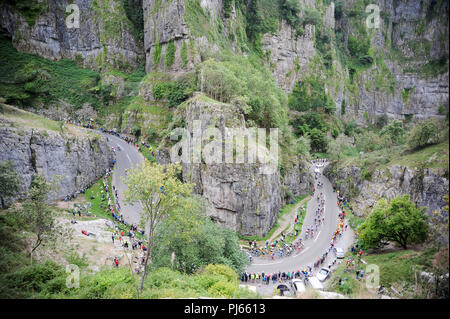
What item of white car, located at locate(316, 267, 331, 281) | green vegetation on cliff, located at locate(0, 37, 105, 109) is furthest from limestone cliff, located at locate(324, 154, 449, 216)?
green vegetation on cliff, located at locate(0, 37, 105, 109)

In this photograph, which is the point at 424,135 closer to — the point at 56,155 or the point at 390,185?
the point at 390,185

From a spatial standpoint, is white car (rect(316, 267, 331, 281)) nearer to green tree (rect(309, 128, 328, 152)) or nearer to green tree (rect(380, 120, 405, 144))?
green tree (rect(380, 120, 405, 144))

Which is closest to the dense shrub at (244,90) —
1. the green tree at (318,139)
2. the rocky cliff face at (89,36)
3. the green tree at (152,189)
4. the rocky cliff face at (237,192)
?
the rocky cliff face at (237,192)

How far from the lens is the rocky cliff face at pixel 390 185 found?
23.3 meters

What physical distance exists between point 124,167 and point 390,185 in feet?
120

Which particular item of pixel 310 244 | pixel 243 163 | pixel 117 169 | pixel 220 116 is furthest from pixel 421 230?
pixel 117 169

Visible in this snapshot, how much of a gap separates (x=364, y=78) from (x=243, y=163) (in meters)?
74.5

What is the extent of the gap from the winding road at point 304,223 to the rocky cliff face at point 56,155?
135 inches

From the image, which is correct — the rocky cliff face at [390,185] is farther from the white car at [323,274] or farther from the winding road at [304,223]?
the white car at [323,274]

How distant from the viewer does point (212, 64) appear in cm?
4256

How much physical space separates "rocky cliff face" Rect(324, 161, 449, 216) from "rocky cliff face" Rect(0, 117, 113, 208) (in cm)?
3110

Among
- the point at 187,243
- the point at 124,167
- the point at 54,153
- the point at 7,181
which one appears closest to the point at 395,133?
the point at 124,167

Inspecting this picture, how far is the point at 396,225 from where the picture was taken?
23.2 m

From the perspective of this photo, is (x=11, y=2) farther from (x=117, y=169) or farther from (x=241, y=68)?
(x=241, y=68)
